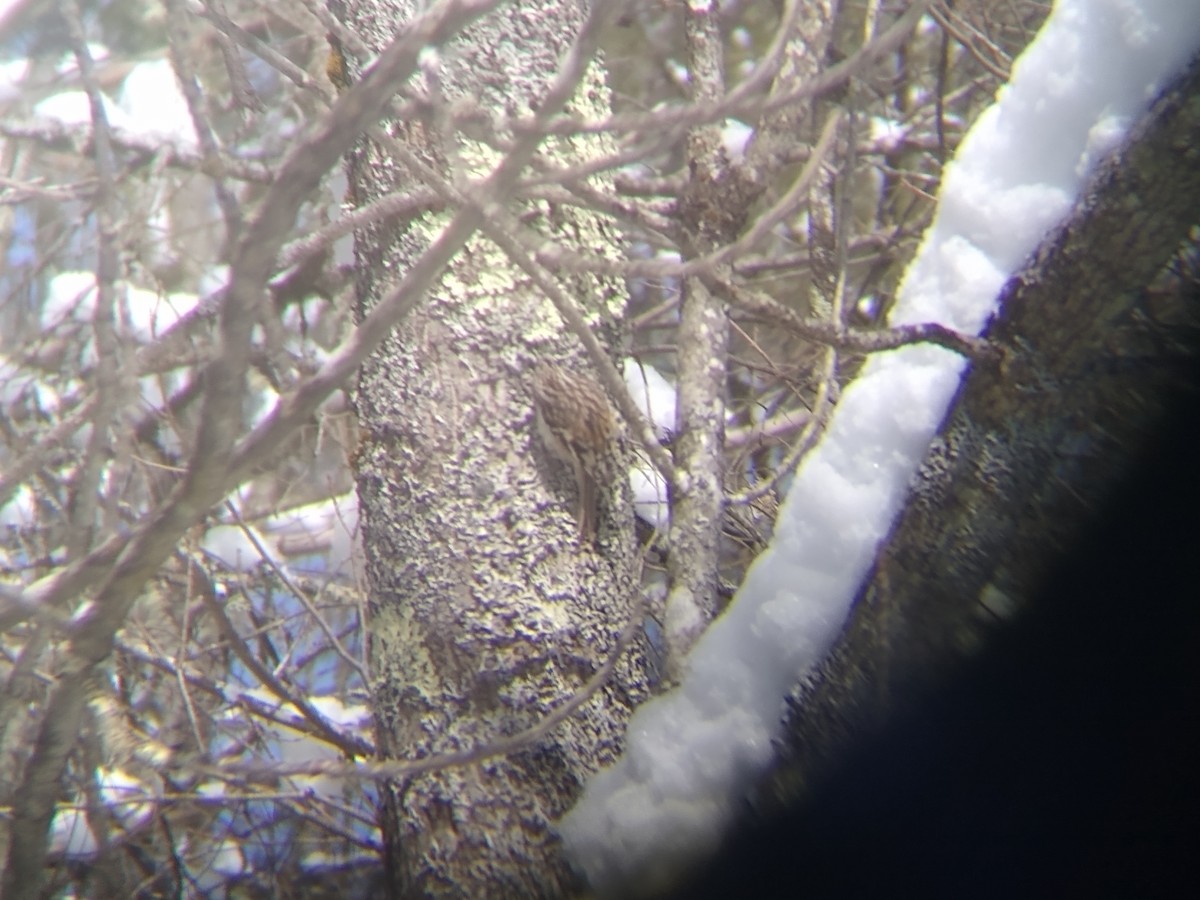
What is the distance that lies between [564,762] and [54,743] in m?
0.67

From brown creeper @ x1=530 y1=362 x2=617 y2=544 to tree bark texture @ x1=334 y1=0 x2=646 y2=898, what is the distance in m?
0.02

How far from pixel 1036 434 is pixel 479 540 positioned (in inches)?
32.6

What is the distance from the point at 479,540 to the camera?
140 cm

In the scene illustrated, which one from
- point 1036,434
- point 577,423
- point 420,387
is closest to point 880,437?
point 1036,434

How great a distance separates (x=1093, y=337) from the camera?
2.64 feet

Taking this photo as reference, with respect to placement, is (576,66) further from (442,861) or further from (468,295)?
(442,861)

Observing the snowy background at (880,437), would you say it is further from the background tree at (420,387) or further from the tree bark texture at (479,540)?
the tree bark texture at (479,540)

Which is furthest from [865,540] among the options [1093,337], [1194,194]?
[1194,194]

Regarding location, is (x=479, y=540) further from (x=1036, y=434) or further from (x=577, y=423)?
(x=1036, y=434)

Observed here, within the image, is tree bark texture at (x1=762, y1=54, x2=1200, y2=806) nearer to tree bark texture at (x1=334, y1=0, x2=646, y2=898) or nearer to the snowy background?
the snowy background

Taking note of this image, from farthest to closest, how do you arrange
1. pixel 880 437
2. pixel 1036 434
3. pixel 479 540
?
pixel 479 540
pixel 880 437
pixel 1036 434

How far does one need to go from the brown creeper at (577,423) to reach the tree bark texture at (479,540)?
21mm

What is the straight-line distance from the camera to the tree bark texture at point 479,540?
52.2 inches

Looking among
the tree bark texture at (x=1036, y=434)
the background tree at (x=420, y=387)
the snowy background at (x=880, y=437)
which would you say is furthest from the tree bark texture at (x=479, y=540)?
the tree bark texture at (x=1036, y=434)
